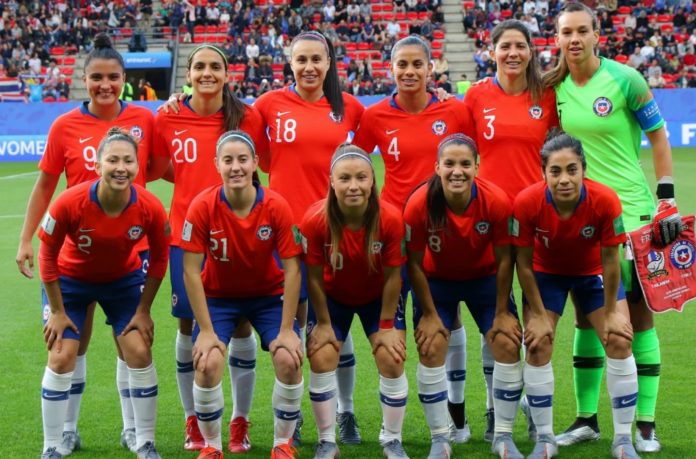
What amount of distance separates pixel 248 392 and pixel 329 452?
648 mm

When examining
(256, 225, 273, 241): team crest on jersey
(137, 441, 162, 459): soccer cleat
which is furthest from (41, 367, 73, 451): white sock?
(256, 225, 273, 241): team crest on jersey

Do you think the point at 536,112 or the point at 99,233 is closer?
the point at 99,233

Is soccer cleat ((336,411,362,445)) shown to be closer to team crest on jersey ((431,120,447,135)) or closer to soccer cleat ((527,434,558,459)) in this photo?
soccer cleat ((527,434,558,459))

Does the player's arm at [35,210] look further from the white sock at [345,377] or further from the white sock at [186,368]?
the white sock at [345,377]

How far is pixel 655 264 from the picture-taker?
17.2ft

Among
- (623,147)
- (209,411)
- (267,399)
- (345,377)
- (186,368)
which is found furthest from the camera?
(267,399)

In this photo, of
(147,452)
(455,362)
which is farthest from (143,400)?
(455,362)

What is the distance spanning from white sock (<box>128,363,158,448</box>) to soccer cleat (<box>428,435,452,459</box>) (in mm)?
1426

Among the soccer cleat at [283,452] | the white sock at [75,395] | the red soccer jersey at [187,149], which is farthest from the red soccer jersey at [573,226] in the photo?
the white sock at [75,395]

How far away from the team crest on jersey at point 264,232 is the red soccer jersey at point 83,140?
0.84m

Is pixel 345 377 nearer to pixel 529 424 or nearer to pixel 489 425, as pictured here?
pixel 489 425

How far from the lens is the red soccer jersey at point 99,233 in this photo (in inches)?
195

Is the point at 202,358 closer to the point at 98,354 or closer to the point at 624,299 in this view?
the point at 624,299

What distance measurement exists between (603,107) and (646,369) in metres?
1.39
